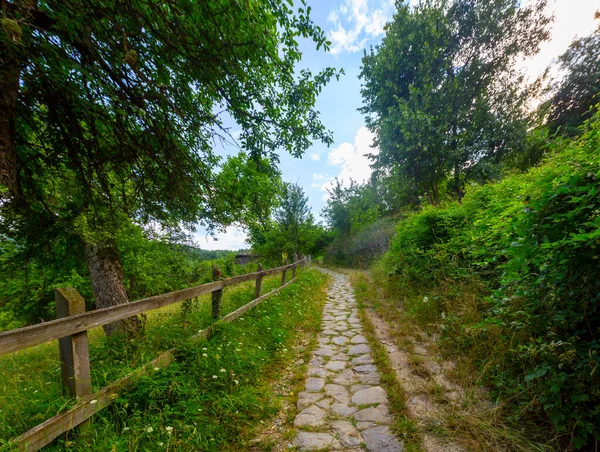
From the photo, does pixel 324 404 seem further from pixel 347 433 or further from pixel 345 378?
pixel 345 378

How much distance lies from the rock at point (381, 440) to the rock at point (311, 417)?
441 mm

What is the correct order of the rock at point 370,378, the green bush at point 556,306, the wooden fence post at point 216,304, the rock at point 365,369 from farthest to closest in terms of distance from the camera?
the wooden fence post at point 216,304, the rock at point 365,369, the rock at point 370,378, the green bush at point 556,306

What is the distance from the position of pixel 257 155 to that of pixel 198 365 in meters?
3.10

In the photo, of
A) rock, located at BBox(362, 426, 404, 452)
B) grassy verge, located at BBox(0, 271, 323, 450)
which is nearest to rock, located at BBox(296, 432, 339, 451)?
rock, located at BBox(362, 426, 404, 452)

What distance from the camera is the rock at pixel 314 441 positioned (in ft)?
6.18

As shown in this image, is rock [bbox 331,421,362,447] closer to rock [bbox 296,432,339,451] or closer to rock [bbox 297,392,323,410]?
rock [bbox 296,432,339,451]

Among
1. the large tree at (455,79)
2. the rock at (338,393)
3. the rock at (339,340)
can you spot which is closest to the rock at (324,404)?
the rock at (338,393)

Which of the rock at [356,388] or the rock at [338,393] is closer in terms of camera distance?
the rock at [338,393]

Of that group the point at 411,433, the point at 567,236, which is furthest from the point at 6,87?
the point at 567,236

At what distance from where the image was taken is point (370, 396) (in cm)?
251

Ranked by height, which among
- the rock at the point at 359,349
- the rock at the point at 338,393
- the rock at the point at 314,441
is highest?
the rock at the point at 314,441

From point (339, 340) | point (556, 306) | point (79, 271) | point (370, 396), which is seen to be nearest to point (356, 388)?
point (370, 396)

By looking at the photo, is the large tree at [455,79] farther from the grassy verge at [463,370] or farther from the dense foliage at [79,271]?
the dense foliage at [79,271]

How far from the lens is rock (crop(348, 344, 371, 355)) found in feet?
11.9
